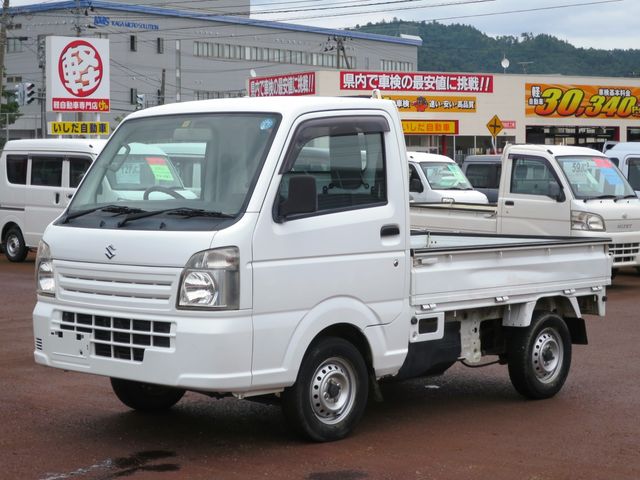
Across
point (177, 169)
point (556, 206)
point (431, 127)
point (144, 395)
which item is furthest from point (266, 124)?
point (431, 127)

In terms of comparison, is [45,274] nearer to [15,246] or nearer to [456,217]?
[456,217]

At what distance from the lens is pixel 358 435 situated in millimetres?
Answer: 7660

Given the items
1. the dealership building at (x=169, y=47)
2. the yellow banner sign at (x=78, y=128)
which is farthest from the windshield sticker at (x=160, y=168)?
the dealership building at (x=169, y=47)

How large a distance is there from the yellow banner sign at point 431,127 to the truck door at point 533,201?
32.4 meters

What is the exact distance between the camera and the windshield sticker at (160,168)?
7.45 meters

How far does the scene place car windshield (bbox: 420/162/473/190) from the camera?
84.3 ft

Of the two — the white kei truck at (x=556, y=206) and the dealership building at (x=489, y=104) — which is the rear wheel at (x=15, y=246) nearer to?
the white kei truck at (x=556, y=206)

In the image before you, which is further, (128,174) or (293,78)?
(293,78)

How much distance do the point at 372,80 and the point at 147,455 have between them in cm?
4407

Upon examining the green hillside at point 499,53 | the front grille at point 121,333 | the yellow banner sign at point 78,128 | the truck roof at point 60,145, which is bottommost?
the front grille at point 121,333

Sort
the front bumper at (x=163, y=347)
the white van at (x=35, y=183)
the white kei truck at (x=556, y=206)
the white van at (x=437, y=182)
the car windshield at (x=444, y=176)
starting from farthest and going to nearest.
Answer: the car windshield at (x=444, y=176), the white van at (x=437, y=182), the white van at (x=35, y=183), the white kei truck at (x=556, y=206), the front bumper at (x=163, y=347)

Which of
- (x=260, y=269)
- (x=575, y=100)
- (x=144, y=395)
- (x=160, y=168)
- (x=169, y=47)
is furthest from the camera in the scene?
(x=169, y=47)

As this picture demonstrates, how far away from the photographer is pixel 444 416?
840 centimetres

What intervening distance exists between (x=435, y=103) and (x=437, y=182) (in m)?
27.0
